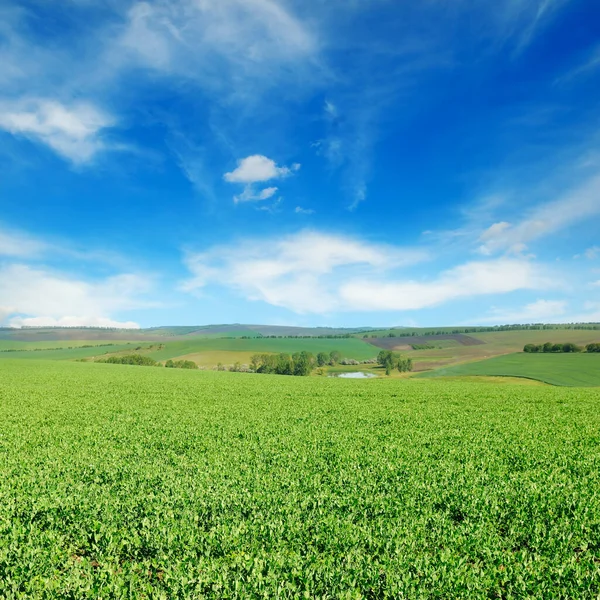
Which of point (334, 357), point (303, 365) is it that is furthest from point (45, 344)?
point (334, 357)

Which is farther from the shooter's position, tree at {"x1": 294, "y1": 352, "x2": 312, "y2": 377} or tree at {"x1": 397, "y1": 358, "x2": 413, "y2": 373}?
tree at {"x1": 294, "y1": 352, "x2": 312, "y2": 377}

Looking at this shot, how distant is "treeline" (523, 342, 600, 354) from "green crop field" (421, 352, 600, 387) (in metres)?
7.27

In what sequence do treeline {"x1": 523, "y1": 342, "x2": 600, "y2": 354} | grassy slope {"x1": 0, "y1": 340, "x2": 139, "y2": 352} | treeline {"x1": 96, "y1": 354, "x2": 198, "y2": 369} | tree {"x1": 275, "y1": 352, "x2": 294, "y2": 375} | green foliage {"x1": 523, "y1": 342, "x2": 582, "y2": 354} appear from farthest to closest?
grassy slope {"x1": 0, "y1": 340, "x2": 139, "y2": 352}
treeline {"x1": 96, "y1": 354, "x2": 198, "y2": 369}
tree {"x1": 275, "y1": 352, "x2": 294, "y2": 375}
green foliage {"x1": 523, "y1": 342, "x2": 582, "y2": 354}
treeline {"x1": 523, "y1": 342, "x2": 600, "y2": 354}

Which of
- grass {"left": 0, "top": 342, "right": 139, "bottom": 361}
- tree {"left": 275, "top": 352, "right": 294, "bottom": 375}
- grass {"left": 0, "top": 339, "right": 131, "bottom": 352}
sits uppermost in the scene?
grass {"left": 0, "top": 339, "right": 131, "bottom": 352}

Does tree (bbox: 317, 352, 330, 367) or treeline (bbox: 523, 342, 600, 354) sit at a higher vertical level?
treeline (bbox: 523, 342, 600, 354)

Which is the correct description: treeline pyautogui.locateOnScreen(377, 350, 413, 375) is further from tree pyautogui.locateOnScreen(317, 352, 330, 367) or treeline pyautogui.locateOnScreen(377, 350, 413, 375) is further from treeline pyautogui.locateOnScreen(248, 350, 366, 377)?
tree pyautogui.locateOnScreen(317, 352, 330, 367)

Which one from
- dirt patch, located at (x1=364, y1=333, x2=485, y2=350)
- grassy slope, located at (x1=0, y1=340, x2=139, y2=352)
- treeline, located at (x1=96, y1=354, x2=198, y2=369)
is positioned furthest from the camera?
grassy slope, located at (x1=0, y1=340, x2=139, y2=352)

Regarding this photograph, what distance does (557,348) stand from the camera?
108 meters

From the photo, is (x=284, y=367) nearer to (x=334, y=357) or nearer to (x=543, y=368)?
(x=334, y=357)

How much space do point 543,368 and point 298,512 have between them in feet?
300

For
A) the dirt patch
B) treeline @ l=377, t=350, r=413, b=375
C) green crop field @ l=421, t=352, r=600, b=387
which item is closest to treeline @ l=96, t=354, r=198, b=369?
treeline @ l=377, t=350, r=413, b=375

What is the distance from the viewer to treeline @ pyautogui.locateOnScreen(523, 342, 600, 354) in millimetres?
102000

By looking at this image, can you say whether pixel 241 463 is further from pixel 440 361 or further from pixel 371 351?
pixel 371 351

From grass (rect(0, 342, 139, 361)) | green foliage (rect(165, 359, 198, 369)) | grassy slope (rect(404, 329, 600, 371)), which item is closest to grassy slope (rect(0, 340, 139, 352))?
grass (rect(0, 342, 139, 361))
